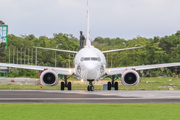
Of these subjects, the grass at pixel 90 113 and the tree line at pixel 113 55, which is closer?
the grass at pixel 90 113

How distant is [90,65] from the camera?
32500mm

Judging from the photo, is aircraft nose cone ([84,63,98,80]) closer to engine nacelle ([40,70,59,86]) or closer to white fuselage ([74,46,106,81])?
white fuselage ([74,46,106,81])

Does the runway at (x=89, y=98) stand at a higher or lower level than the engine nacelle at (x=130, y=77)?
lower

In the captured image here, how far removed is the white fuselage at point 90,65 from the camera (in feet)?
107

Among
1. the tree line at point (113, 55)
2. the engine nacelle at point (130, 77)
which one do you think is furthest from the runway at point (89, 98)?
the tree line at point (113, 55)

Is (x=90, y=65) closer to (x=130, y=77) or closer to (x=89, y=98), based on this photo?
(x=130, y=77)

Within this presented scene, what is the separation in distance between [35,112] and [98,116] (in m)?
2.88

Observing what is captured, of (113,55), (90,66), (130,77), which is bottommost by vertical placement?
(130,77)

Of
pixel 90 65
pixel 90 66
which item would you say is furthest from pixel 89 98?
pixel 90 65

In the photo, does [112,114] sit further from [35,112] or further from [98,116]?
[35,112]

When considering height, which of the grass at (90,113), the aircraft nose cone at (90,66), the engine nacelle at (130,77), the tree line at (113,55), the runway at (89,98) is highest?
the tree line at (113,55)

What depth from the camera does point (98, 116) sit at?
15.6 metres

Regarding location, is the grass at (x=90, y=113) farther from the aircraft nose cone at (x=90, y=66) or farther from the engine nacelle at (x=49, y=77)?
the engine nacelle at (x=49, y=77)

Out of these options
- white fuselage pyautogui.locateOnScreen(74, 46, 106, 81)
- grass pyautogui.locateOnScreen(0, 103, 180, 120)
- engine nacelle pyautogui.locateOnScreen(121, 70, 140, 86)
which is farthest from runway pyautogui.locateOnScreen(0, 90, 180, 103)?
engine nacelle pyautogui.locateOnScreen(121, 70, 140, 86)
